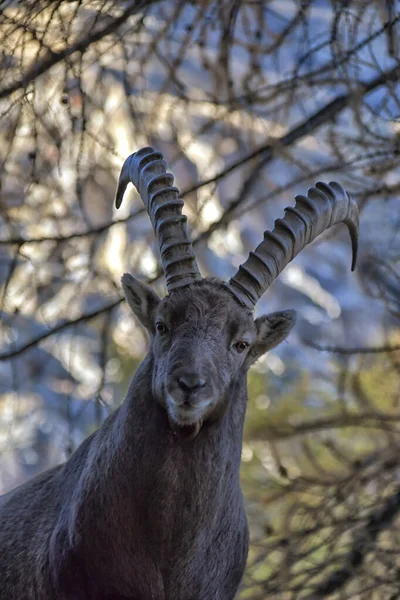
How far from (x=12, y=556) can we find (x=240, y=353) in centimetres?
158

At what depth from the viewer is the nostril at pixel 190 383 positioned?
418 cm

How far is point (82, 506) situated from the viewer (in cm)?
475

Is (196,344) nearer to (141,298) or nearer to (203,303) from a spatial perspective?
(203,303)

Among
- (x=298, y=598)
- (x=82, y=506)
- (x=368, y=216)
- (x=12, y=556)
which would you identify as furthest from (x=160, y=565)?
(x=368, y=216)

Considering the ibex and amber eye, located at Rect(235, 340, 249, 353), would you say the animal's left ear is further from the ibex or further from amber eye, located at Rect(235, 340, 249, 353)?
amber eye, located at Rect(235, 340, 249, 353)

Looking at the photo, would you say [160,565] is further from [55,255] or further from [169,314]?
[55,255]

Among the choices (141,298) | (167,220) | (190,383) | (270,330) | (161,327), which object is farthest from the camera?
(270,330)

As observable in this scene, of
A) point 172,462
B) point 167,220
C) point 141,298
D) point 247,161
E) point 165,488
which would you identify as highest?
point 247,161

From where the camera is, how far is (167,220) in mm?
4867

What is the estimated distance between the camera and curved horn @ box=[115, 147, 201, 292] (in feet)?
15.7

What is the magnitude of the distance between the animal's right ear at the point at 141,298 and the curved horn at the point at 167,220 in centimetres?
29

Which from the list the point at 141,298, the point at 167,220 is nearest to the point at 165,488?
the point at 141,298

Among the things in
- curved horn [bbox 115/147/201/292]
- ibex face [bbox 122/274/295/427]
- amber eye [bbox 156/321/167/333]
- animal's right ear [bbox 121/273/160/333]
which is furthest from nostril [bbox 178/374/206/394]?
animal's right ear [bbox 121/273/160/333]

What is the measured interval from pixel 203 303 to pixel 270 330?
2.26ft
